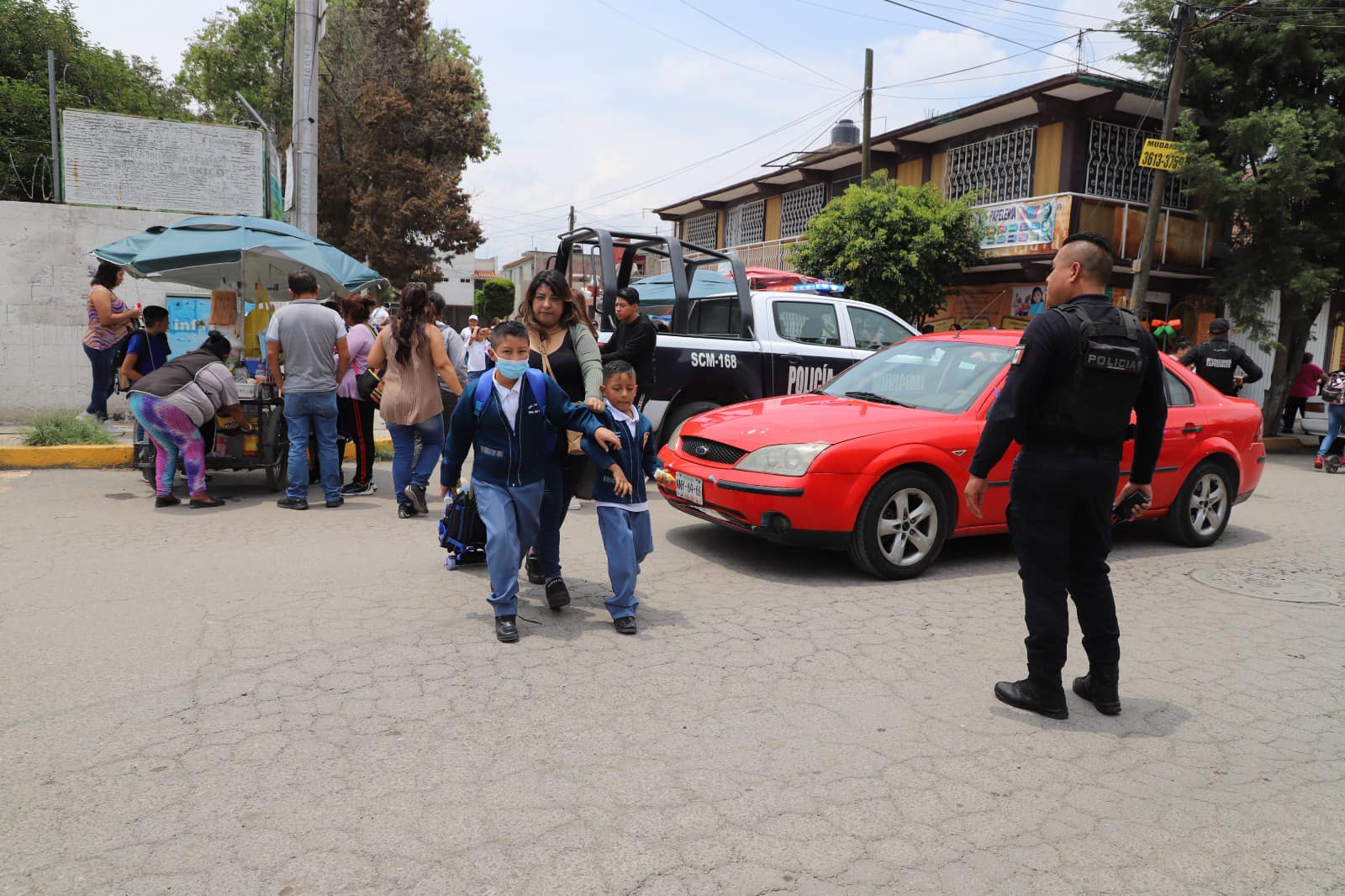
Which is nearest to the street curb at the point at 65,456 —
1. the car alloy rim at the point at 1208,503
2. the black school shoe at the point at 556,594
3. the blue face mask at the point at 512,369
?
the black school shoe at the point at 556,594

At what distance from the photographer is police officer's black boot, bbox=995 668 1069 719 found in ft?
12.3

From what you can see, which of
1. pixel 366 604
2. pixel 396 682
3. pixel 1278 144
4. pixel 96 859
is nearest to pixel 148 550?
pixel 366 604

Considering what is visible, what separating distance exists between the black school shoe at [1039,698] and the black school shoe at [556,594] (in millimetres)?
2227

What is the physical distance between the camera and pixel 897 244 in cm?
1762

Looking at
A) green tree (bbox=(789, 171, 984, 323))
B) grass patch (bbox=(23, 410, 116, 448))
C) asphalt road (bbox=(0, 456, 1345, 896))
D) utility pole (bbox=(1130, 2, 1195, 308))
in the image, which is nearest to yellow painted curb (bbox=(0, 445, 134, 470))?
grass patch (bbox=(23, 410, 116, 448))

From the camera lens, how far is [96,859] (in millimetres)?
2547

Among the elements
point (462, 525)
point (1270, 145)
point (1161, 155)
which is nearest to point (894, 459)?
point (462, 525)

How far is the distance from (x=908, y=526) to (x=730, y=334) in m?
4.11

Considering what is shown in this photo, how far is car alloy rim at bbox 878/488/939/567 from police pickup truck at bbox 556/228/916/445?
3241mm

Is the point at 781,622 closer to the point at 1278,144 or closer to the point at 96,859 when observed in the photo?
the point at 96,859

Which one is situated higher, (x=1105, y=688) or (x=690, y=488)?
(x=690, y=488)

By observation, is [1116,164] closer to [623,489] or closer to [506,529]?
[623,489]

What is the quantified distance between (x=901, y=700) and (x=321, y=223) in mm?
29126

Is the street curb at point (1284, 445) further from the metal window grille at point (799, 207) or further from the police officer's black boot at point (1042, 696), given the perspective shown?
the police officer's black boot at point (1042, 696)
